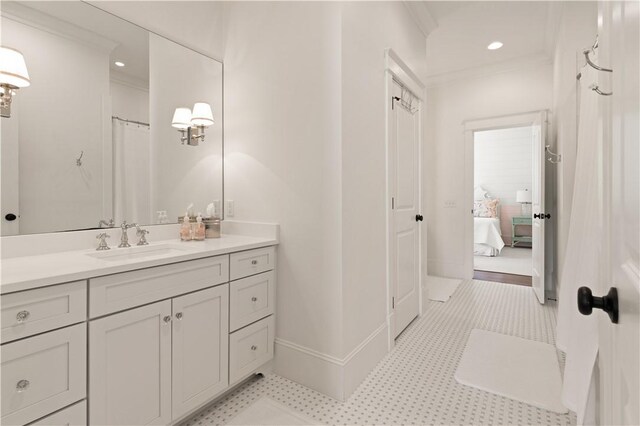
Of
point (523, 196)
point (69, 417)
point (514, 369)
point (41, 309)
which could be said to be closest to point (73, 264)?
point (41, 309)

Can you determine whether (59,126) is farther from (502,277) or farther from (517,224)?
(517,224)

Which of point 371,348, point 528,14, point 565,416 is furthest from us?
point 528,14

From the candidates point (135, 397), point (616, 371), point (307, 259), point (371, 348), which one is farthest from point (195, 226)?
point (616, 371)

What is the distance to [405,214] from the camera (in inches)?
110

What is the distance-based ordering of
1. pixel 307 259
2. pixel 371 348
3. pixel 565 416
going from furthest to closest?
pixel 371 348
pixel 307 259
pixel 565 416

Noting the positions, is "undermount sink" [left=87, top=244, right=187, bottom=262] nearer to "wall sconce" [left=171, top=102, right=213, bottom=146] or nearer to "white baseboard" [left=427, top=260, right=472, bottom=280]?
"wall sconce" [left=171, top=102, right=213, bottom=146]

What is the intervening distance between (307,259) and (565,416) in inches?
64.4

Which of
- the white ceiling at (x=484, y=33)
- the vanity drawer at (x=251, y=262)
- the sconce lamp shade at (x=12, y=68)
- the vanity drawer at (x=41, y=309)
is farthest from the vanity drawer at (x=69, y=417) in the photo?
the white ceiling at (x=484, y=33)

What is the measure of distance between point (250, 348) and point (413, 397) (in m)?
1.01

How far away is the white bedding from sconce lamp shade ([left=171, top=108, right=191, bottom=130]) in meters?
5.89

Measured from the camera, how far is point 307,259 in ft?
6.47

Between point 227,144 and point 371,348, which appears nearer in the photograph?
point 371,348

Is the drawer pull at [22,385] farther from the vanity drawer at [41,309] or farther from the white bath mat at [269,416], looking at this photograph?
the white bath mat at [269,416]

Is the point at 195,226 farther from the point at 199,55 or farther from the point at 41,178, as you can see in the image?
the point at 199,55
